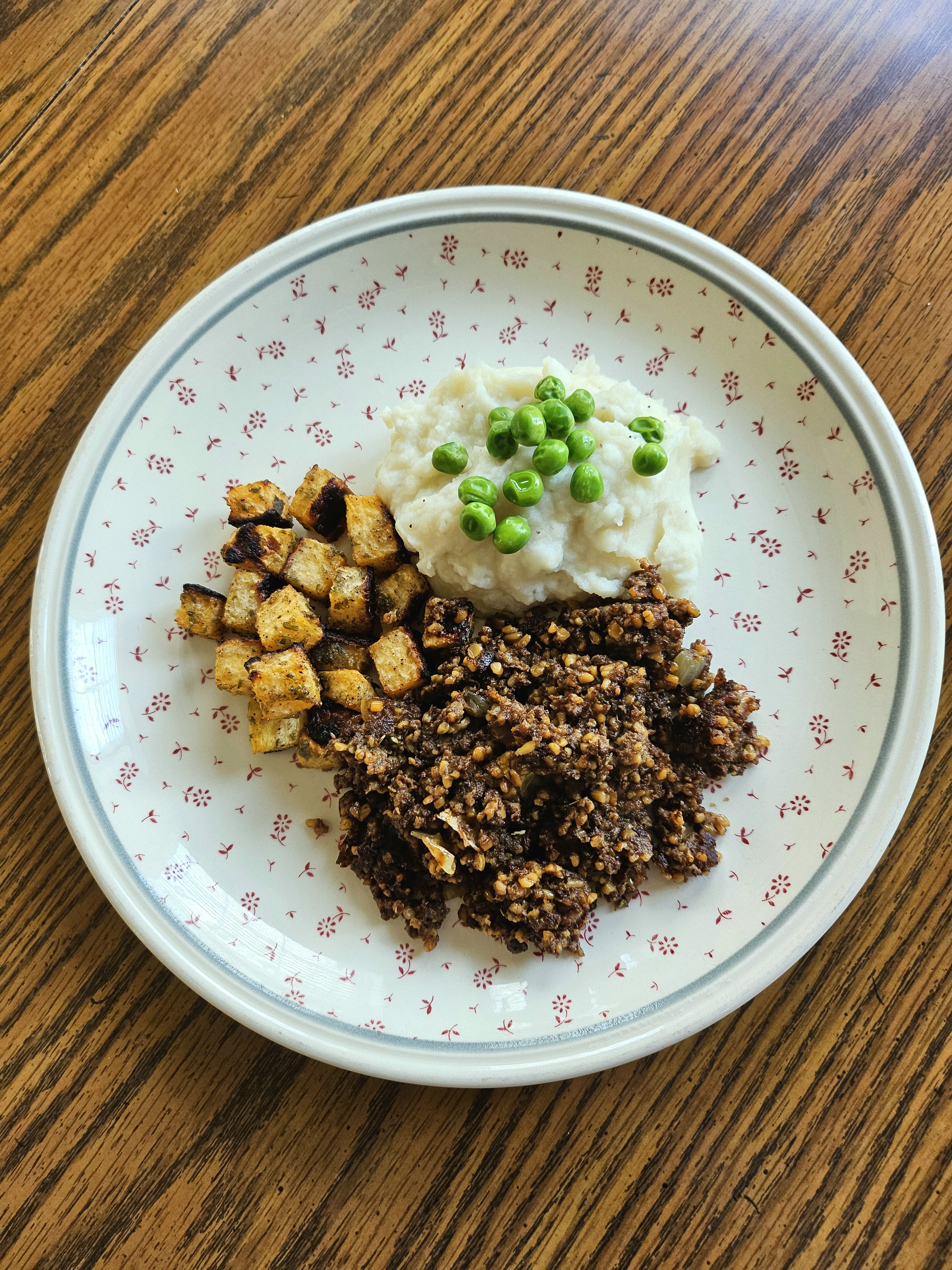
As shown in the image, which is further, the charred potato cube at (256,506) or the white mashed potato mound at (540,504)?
the charred potato cube at (256,506)

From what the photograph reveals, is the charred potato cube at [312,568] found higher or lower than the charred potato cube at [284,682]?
higher

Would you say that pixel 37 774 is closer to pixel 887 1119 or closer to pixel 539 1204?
pixel 539 1204

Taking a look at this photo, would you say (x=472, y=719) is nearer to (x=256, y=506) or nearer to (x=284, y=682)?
(x=284, y=682)

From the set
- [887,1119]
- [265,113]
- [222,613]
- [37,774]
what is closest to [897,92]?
[265,113]

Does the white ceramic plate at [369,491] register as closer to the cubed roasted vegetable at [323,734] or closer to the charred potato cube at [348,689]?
the cubed roasted vegetable at [323,734]

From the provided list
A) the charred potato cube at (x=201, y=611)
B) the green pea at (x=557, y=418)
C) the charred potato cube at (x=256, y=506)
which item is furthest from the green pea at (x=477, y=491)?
the charred potato cube at (x=201, y=611)

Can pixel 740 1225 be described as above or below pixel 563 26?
below

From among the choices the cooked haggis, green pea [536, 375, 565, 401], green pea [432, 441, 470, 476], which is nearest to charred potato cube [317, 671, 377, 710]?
the cooked haggis
